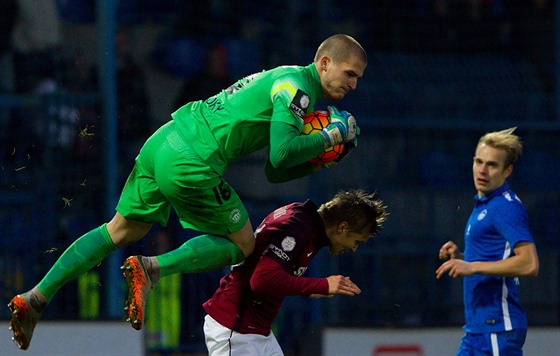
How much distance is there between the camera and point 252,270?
6.41m

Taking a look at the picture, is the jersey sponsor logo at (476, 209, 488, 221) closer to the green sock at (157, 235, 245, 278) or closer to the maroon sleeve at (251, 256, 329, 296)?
the maroon sleeve at (251, 256, 329, 296)

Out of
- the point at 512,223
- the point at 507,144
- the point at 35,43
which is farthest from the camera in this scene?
the point at 35,43

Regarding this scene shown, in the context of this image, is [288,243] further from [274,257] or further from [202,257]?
[202,257]

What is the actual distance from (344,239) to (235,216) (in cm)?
57

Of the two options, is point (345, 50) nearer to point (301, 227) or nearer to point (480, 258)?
point (301, 227)

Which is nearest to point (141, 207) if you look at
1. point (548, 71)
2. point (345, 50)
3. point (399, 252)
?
point (345, 50)

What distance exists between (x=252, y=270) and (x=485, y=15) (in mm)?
6716

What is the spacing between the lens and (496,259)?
6.81 meters

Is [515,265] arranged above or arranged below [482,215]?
below

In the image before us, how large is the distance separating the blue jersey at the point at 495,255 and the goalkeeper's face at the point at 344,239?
78cm

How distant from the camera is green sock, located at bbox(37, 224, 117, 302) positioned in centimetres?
676

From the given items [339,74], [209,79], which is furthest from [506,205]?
[209,79]

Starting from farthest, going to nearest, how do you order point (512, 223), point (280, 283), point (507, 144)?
point (507, 144) → point (512, 223) → point (280, 283)

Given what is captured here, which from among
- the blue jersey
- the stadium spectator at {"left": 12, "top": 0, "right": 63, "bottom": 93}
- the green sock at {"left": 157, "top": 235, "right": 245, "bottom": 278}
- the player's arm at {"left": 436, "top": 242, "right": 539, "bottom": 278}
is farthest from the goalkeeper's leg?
the stadium spectator at {"left": 12, "top": 0, "right": 63, "bottom": 93}
